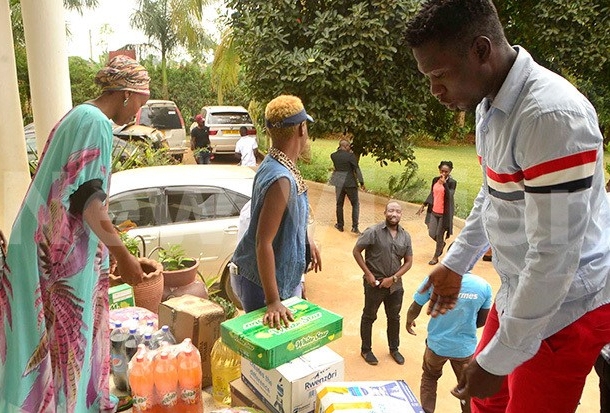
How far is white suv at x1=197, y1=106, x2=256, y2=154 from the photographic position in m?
11.5

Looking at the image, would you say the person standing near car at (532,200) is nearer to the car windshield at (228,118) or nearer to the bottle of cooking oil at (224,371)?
the bottle of cooking oil at (224,371)

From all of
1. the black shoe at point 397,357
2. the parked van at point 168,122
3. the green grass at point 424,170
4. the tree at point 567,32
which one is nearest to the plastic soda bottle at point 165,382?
the black shoe at point 397,357

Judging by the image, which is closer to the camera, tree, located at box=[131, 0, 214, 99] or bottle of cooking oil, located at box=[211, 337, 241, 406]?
bottle of cooking oil, located at box=[211, 337, 241, 406]

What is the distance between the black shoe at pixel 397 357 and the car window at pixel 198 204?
1.80 metres

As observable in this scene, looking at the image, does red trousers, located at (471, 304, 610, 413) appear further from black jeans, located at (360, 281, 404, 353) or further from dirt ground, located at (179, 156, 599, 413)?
black jeans, located at (360, 281, 404, 353)

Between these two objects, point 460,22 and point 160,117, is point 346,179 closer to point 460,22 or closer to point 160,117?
point 160,117

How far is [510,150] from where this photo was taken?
1.18 metres

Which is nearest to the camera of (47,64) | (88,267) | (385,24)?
(88,267)

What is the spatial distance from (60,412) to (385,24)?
19.2 feet

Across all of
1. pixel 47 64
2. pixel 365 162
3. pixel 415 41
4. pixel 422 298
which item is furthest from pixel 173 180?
pixel 365 162

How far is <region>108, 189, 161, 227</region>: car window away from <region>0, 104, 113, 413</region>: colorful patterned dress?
244 centimetres

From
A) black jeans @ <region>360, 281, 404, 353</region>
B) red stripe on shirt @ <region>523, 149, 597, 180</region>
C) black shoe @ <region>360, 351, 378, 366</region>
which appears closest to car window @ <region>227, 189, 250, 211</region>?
black jeans @ <region>360, 281, 404, 353</region>

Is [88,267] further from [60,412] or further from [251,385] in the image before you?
[251,385]

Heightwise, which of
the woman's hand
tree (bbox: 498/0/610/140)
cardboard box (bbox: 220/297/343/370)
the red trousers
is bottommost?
cardboard box (bbox: 220/297/343/370)
